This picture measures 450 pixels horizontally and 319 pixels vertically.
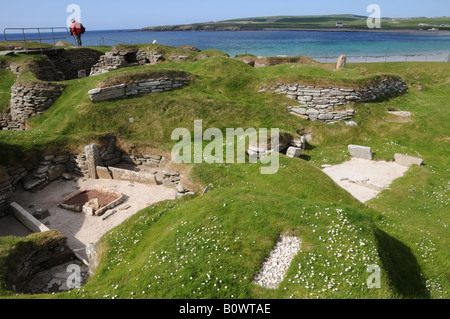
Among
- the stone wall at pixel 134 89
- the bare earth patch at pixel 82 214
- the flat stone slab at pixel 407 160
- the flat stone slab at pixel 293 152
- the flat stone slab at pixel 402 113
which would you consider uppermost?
the stone wall at pixel 134 89

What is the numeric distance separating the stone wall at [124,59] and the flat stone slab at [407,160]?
108 ft

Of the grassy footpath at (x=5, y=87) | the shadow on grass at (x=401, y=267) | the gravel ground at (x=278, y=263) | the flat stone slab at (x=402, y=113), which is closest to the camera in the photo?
the gravel ground at (x=278, y=263)

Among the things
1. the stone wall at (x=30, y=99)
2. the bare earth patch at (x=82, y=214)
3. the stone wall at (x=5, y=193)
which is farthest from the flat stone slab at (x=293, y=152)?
the stone wall at (x=30, y=99)

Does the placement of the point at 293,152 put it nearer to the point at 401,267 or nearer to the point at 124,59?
the point at 401,267

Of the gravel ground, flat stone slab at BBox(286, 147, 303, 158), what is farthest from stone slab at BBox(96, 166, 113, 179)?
the gravel ground

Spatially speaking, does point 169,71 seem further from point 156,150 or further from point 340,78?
point 340,78

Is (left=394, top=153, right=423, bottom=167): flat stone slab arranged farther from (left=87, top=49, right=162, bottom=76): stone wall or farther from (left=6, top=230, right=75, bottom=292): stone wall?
(left=87, top=49, right=162, bottom=76): stone wall

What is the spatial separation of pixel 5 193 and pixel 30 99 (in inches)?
478

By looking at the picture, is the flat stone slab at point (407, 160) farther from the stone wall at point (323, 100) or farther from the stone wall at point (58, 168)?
the stone wall at point (58, 168)

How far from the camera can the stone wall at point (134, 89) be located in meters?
25.0

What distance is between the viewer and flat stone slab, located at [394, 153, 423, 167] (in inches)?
828

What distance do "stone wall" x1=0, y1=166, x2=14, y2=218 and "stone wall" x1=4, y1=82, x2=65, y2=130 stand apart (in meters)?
10.4

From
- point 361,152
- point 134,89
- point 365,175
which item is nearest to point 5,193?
point 134,89

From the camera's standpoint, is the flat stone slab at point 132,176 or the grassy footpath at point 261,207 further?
the flat stone slab at point 132,176
